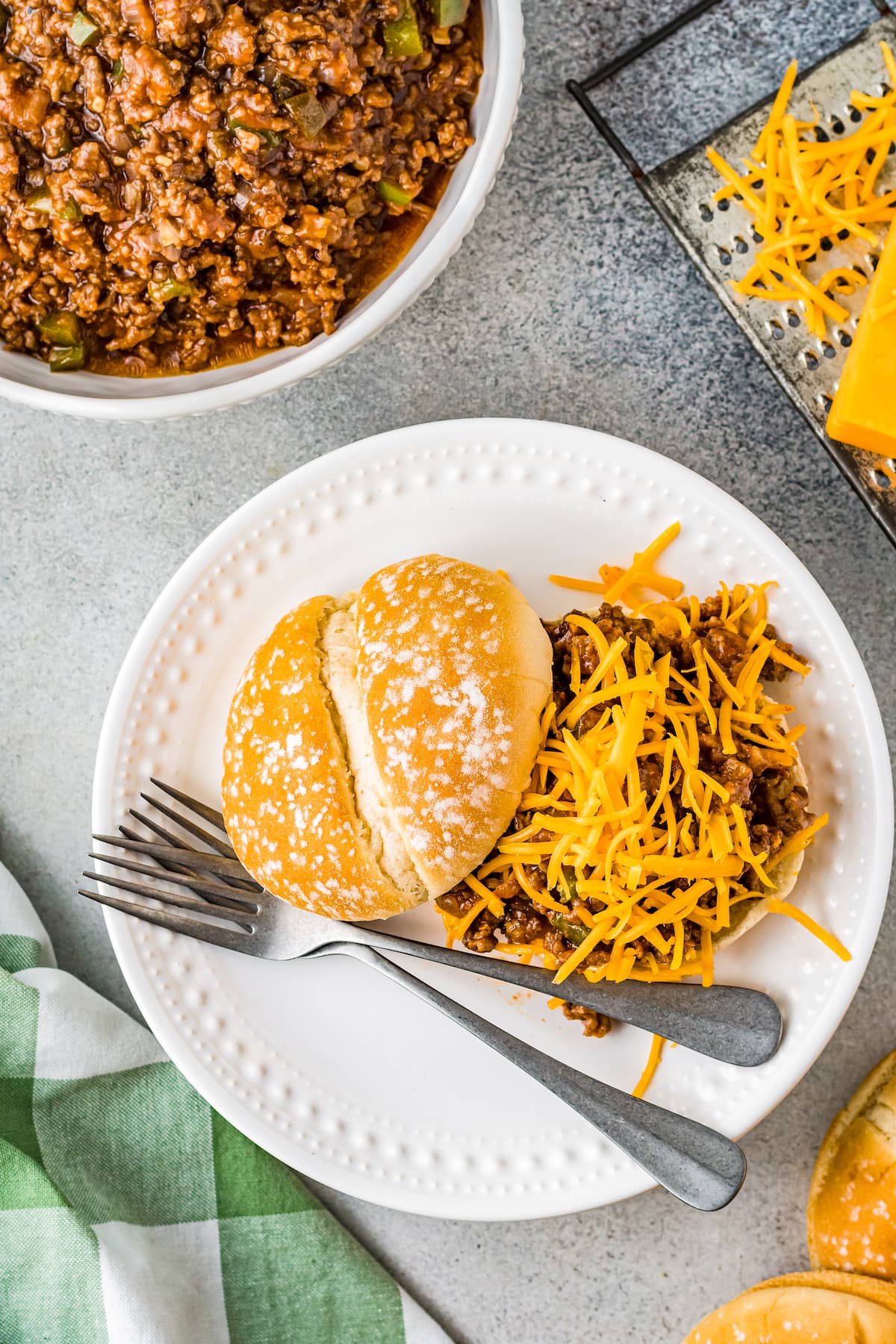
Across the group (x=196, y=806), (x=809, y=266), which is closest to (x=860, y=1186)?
(x=196, y=806)

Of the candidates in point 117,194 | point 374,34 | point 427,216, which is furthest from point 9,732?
point 374,34

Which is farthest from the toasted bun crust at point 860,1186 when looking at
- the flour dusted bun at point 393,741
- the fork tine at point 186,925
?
the fork tine at point 186,925

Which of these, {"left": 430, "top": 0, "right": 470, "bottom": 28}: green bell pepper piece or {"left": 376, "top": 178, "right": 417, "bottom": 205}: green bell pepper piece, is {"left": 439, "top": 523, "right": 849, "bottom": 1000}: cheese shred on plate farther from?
{"left": 430, "top": 0, "right": 470, "bottom": 28}: green bell pepper piece

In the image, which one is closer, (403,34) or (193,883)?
(403,34)

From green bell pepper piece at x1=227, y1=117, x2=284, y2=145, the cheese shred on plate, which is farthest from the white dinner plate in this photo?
green bell pepper piece at x1=227, y1=117, x2=284, y2=145

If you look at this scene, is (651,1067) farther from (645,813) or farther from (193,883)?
(193,883)

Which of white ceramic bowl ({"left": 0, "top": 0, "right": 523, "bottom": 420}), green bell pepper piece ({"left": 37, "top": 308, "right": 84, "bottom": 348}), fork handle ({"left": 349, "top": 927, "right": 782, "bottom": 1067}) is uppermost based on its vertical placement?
green bell pepper piece ({"left": 37, "top": 308, "right": 84, "bottom": 348})
